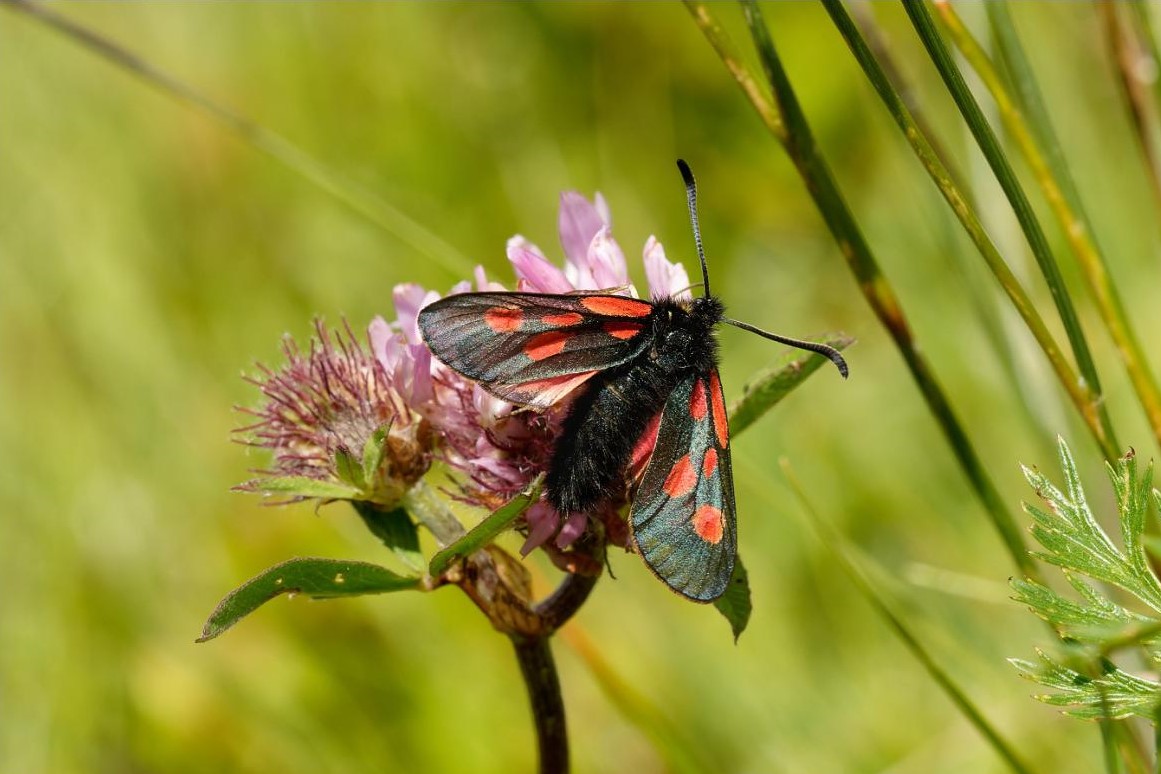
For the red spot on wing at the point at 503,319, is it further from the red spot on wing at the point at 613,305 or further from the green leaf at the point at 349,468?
the green leaf at the point at 349,468

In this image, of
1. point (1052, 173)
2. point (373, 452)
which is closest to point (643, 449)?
point (373, 452)

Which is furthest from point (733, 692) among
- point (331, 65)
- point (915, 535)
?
point (331, 65)

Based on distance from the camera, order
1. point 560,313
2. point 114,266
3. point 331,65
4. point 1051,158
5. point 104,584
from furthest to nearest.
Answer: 1. point 331,65
2. point 114,266
3. point 104,584
4. point 1051,158
5. point 560,313

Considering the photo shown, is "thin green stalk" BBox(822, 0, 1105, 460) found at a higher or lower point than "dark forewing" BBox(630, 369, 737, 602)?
higher

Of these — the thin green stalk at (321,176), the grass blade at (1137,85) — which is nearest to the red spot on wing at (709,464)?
the thin green stalk at (321,176)

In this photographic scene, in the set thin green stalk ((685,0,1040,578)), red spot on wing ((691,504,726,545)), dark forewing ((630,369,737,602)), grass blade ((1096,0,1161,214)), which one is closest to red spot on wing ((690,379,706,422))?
dark forewing ((630,369,737,602))

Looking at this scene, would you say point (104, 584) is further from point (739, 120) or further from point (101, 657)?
point (739, 120)

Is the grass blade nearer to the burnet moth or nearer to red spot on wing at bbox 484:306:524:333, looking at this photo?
the burnet moth

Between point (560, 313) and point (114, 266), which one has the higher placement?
point (114, 266)

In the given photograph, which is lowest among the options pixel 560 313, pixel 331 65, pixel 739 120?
pixel 560 313
